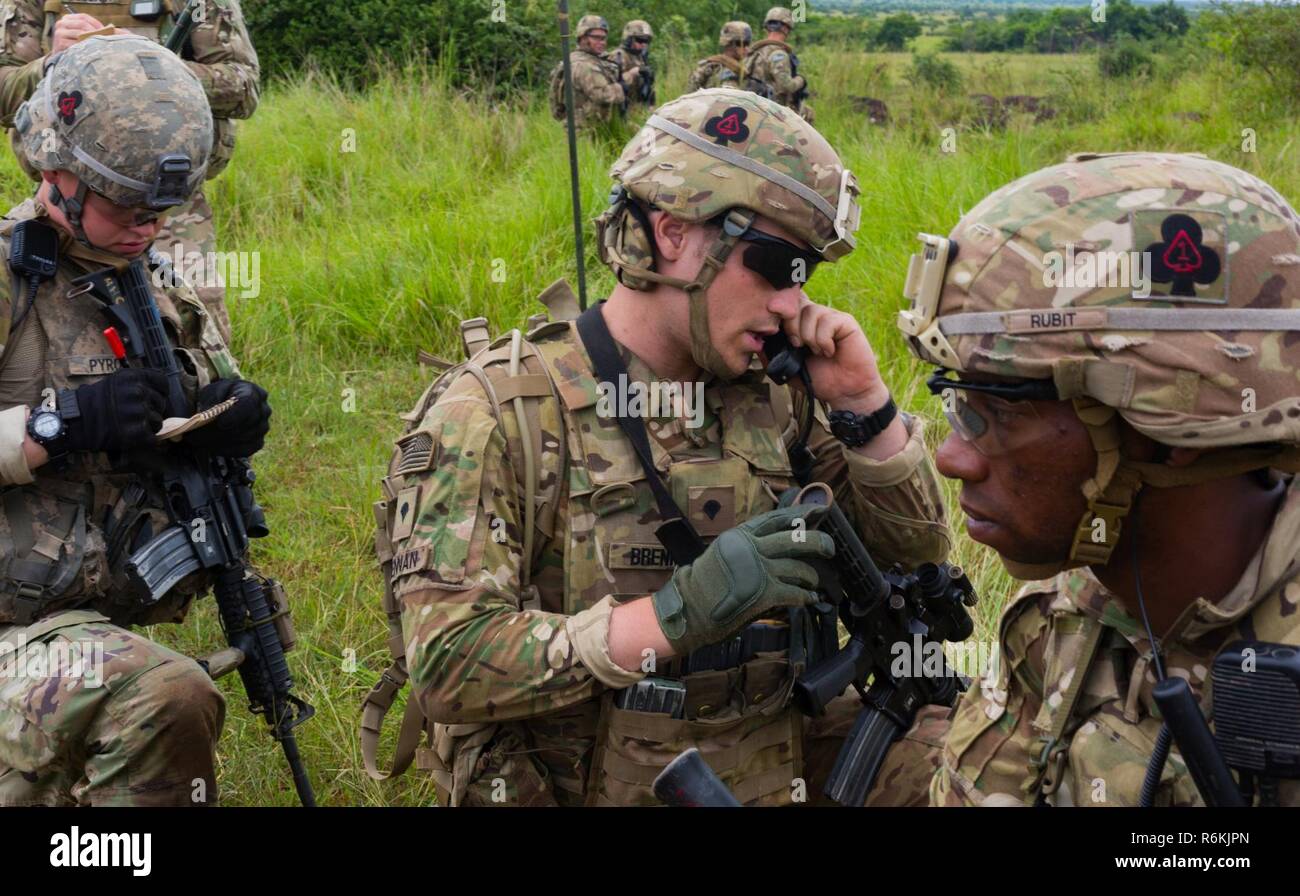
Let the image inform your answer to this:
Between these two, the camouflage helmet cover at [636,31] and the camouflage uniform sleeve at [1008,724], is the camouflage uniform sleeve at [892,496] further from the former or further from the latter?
the camouflage helmet cover at [636,31]

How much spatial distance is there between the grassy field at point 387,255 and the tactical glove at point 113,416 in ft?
4.70

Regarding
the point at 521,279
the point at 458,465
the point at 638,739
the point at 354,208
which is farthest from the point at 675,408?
the point at 354,208

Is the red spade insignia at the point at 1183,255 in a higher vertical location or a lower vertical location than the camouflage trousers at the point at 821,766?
higher

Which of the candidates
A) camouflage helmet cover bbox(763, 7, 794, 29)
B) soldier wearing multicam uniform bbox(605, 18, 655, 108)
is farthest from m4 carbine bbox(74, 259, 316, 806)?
camouflage helmet cover bbox(763, 7, 794, 29)

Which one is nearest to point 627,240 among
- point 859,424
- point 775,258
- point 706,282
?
point 706,282

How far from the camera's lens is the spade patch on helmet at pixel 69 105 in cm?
350

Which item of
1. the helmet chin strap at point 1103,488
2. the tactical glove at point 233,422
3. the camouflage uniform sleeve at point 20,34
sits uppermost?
the camouflage uniform sleeve at point 20,34

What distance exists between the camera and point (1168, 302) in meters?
2.07

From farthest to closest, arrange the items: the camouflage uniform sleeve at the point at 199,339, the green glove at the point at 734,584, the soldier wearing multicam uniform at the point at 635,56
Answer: the soldier wearing multicam uniform at the point at 635,56 < the camouflage uniform sleeve at the point at 199,339 < the green glove at the point at 734,584

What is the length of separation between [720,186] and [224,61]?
11.4ft

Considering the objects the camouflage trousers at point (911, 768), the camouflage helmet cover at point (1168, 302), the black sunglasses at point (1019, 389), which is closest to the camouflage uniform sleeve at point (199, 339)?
the camouflage trousers at point (911, 768)

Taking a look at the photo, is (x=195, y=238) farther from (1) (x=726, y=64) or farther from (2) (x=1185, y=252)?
(1) (x=726, y=64)

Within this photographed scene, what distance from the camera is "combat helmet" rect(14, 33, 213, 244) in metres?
3.47

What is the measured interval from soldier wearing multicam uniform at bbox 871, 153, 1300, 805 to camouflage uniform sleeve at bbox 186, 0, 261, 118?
4.13 m
